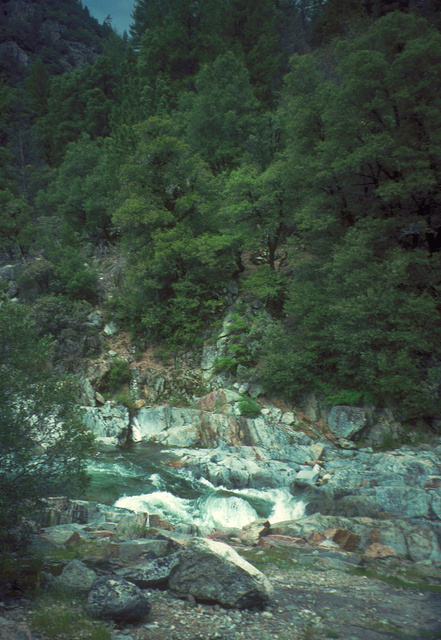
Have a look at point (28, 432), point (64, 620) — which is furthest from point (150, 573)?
point (28, 432)

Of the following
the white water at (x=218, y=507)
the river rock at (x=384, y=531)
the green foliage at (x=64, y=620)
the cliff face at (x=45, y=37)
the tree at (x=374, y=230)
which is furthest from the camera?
the cliff face at (x=45, y=37)

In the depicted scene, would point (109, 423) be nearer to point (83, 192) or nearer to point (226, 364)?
point (226, 364)

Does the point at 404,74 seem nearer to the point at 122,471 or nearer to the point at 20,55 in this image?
the point at 122,471

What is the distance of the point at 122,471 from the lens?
1642 centimetres

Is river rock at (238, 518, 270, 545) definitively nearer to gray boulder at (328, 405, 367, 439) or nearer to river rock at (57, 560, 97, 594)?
river rock at (57, 560, 97, 594)

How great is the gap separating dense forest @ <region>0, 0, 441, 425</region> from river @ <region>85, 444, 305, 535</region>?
6683 millimetres

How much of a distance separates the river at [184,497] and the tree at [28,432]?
14.2 feet

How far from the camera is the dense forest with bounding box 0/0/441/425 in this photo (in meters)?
18.6

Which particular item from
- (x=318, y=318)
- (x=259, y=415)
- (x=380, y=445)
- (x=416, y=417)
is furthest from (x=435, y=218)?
(x=259, y=415)

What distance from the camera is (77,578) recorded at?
7309 mm

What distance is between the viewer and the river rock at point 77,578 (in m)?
7.17

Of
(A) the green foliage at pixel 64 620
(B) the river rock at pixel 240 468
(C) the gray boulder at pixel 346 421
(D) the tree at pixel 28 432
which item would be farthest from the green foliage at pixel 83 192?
(A) the green foliage at pixel 64 620

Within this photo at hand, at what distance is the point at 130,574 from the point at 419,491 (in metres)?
9.81

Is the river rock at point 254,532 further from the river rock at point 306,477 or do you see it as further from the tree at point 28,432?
Result: the tree at point 28,432
